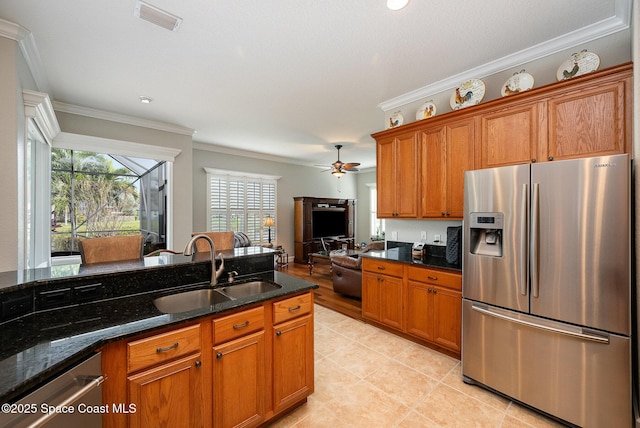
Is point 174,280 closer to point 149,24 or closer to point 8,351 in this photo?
point 8,351

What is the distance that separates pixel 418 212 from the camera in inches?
123

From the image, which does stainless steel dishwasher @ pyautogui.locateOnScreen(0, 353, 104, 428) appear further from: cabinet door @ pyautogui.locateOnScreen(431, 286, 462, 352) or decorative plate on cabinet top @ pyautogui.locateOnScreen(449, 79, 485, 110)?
decorative plate on cabinet top @ pyautogui.locateOnScreen(449, 79, 485, 110)

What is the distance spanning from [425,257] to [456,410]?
1.51m

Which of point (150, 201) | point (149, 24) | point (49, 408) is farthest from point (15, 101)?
point (150, 201)

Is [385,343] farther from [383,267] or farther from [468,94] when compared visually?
[468,94]

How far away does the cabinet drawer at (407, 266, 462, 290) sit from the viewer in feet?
8.31

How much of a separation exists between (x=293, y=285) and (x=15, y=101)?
272 centimetres

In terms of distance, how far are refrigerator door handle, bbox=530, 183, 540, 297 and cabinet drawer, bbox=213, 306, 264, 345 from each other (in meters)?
1.91

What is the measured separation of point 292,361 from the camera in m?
1.83

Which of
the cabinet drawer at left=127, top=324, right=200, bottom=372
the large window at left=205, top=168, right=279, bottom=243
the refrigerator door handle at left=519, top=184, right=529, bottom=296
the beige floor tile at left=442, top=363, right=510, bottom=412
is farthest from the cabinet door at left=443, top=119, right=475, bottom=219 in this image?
the large window at left=205, top=168, right=279, bottom=243

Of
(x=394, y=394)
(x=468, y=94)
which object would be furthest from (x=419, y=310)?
(x=468, y=94)

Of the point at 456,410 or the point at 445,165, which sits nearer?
the point at 456,410

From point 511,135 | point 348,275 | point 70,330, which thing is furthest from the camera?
point 348,275

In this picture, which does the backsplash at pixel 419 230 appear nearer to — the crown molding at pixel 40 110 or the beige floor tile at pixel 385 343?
the beige floor tile at pixel 385 343
